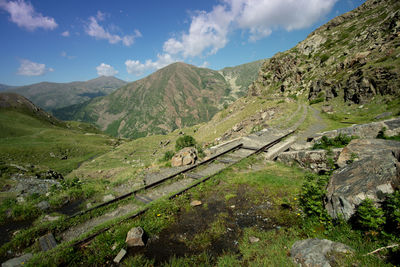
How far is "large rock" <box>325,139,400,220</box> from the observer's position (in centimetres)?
465

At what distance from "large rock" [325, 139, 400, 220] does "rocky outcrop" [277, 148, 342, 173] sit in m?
2.78

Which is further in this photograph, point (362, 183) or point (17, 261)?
point (17, 261)

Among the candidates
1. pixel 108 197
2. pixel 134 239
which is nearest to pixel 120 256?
pixel 134 239

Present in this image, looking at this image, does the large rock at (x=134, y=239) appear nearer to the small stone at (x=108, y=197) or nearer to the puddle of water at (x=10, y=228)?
the small stone at (x=108, y=197)

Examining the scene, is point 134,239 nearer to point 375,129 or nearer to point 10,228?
point 10,228

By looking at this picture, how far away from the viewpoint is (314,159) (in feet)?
31.4

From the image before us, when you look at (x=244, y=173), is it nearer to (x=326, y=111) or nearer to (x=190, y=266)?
(x=190, y=266)

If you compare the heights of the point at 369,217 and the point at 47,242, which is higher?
the point at 369,217

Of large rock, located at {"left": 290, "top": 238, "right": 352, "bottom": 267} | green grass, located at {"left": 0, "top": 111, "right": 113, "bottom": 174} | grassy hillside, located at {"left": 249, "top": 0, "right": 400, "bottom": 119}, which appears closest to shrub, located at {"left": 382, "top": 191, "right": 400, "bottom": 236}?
large rock, located at {"left": 290, "top": 238, "right": 352, "bottom": 267}

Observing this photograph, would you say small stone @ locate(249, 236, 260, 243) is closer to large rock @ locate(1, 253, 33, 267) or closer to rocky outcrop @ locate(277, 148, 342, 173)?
rocky outcrop @ locate(277, 148, 342, 173)

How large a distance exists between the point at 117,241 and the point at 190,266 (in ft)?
9.23

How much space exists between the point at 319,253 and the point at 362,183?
9.22ft

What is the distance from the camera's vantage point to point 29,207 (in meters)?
8.52

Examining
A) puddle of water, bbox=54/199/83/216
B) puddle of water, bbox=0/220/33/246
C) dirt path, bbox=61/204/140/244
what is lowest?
dirt path, bbox=61/204/140/244
